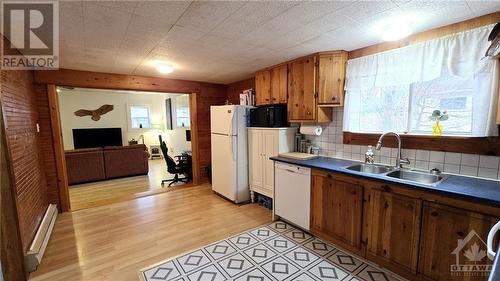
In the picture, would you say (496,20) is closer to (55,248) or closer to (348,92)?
(348,92)

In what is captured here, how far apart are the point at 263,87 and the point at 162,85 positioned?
6.48ft

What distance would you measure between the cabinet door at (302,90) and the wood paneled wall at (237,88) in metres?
1.36

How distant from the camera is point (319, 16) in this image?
1.74m

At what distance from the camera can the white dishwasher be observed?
8.46ft

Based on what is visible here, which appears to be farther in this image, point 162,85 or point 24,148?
point 162,85

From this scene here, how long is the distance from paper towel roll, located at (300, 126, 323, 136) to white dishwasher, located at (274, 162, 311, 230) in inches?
23.4

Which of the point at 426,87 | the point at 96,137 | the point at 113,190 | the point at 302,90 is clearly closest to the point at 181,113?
the point at 96,137

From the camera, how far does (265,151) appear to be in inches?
131

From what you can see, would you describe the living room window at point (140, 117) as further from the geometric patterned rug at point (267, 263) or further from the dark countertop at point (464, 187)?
the dark countertop at point (464, 187)

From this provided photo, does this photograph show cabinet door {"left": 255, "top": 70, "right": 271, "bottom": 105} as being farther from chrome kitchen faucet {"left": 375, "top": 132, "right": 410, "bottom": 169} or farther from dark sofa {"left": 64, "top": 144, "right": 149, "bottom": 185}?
dark sofa {"left": 64, "top": 144, "right": 149, "bottom": 185}

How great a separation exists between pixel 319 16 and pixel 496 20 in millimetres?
1388

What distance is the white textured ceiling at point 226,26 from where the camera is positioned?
5.19 ft

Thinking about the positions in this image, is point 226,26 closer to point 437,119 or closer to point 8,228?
point 437,119

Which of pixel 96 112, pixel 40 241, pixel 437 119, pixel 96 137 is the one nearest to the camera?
pixel 437 119
